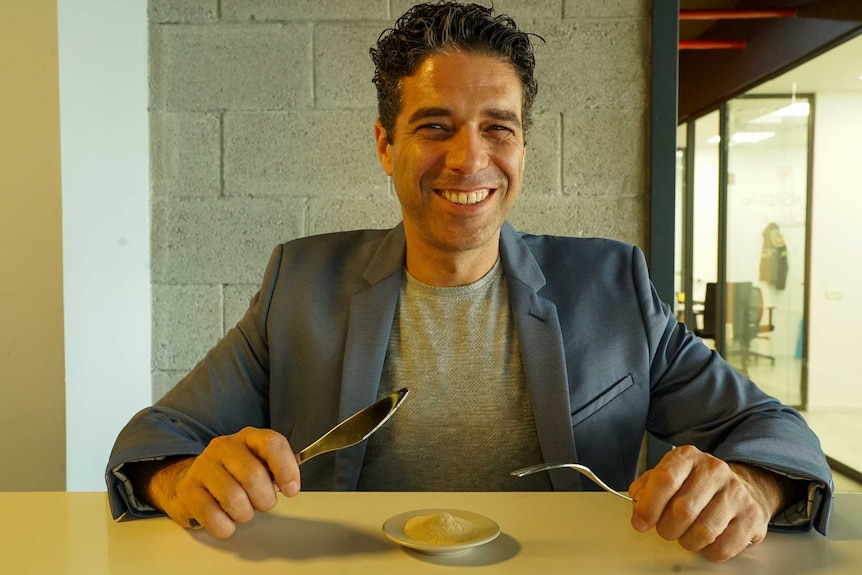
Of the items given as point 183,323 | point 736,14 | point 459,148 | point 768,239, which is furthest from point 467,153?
point 768,239

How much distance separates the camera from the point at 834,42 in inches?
162

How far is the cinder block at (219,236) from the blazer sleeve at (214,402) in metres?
0.78

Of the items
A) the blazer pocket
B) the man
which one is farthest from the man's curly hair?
the blazer pocket

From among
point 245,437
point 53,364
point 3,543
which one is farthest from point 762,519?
point 53,364

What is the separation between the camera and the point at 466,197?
1394 millimetres

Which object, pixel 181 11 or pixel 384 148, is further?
pixel 181 11

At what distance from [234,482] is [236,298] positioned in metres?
1.48

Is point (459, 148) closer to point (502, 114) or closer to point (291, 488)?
point (502, 114)

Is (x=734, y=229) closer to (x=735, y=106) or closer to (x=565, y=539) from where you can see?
(x=735, y=106)

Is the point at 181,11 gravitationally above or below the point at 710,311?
above

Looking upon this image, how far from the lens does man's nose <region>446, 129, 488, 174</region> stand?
4.45ft

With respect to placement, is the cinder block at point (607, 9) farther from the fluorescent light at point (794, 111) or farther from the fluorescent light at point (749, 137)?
the fluorescent light at point (749, 137)

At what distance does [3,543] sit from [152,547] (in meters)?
0.16

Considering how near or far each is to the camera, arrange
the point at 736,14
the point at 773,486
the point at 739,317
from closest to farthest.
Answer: the point at 773,486 → the point at 736,14 → the point at 739,317
